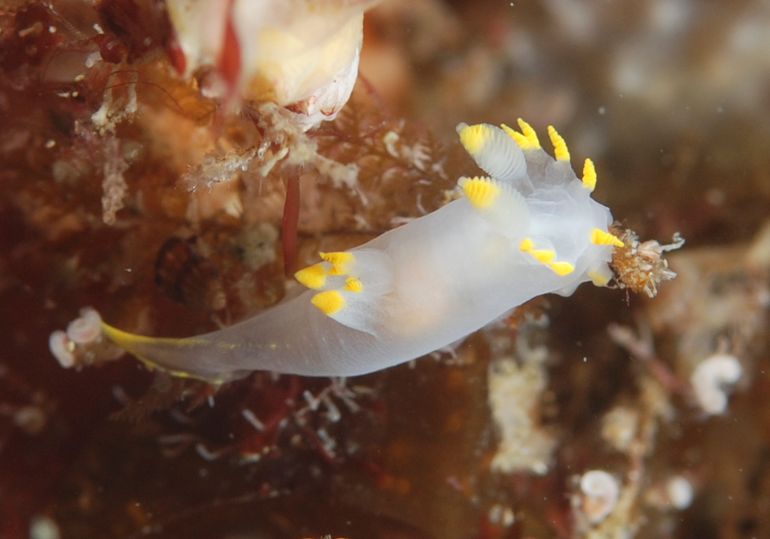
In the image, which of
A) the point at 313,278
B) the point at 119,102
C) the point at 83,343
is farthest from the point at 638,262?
the point at 83,343

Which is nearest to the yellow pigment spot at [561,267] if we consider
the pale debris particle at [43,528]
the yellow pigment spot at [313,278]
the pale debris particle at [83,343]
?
the yellow pigment spot at [313,278]

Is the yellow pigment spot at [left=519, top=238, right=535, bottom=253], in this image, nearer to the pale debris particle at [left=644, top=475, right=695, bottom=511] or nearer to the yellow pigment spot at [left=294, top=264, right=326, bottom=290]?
the yellow pigment spot at [left=294, top=264, right=326, bottom=290]

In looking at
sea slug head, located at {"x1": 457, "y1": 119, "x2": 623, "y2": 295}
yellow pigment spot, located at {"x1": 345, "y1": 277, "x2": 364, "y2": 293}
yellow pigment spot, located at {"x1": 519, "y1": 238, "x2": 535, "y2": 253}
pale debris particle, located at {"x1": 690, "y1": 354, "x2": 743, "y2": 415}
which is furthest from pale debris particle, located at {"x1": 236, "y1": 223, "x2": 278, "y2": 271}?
pale debris particle, located at {"x1": 690, "y1": 354, "x2": 743, "y2": 415}

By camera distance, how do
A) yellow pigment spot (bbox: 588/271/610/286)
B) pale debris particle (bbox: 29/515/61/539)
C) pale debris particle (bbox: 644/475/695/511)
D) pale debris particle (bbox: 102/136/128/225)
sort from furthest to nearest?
pale debris particle (bbox: 644/475/695/511)
pale debris particle (bbox: 29/515/61/539)
pale debris particle (bbox: 102/136/128/225)
yellow pigment spot (bbox: 588/271/610/286)

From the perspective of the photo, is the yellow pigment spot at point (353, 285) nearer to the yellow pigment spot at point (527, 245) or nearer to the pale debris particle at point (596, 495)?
the yellow pigment spot at point (527, 245)

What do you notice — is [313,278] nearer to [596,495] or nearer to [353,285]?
[353,285]
